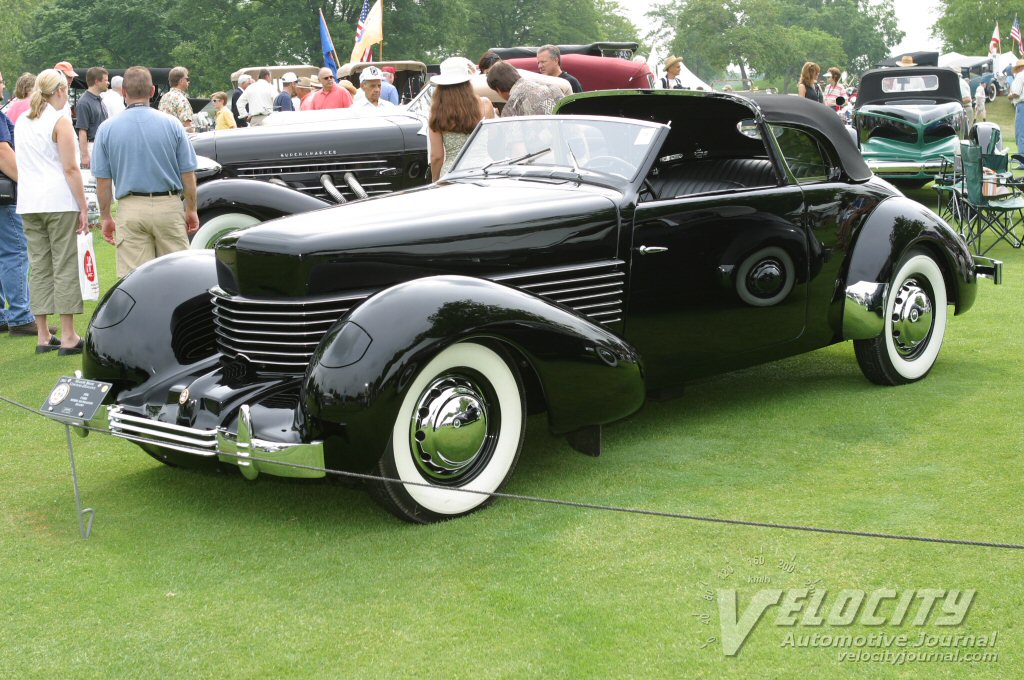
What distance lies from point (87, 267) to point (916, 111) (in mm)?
11167

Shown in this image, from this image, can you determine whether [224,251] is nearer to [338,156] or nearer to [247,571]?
[247,571]

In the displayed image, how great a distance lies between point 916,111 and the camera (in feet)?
48.5

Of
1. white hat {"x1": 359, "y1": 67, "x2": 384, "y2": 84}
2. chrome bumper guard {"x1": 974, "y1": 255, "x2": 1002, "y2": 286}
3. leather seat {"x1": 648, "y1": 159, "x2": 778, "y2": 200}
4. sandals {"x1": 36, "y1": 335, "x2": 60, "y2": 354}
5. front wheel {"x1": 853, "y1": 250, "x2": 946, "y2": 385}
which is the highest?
white hat {"x1": 359, "y1": 67, "x2": 384, "y2": 84}

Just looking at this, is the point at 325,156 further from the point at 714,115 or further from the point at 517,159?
the point at 714,115

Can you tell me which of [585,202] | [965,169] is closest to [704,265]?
[585,202]

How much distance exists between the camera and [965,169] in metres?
10.6

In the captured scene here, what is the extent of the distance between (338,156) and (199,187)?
1523mm

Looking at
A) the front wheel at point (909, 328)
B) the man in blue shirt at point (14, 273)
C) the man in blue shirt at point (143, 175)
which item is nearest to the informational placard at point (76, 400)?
the man in blue shirt at point (143, 175)

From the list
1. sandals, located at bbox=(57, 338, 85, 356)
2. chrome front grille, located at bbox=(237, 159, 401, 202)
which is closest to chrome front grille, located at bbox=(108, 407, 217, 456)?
sandals, located at bbox=(57, 338, 85, 356)

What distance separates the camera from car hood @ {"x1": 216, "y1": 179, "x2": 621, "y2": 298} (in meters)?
4.48

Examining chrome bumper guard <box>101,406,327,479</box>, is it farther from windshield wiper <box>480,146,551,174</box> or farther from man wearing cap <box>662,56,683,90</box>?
man wearing cap <box>662,56,683,90</box>

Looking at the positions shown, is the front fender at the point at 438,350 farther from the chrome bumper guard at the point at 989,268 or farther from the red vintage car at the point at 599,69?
the red vintage car at the point at 599,69

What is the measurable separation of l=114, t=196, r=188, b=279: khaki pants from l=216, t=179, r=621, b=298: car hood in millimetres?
2619

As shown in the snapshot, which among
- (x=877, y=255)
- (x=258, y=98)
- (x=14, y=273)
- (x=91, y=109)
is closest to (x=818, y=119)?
(x=877, y=255)
